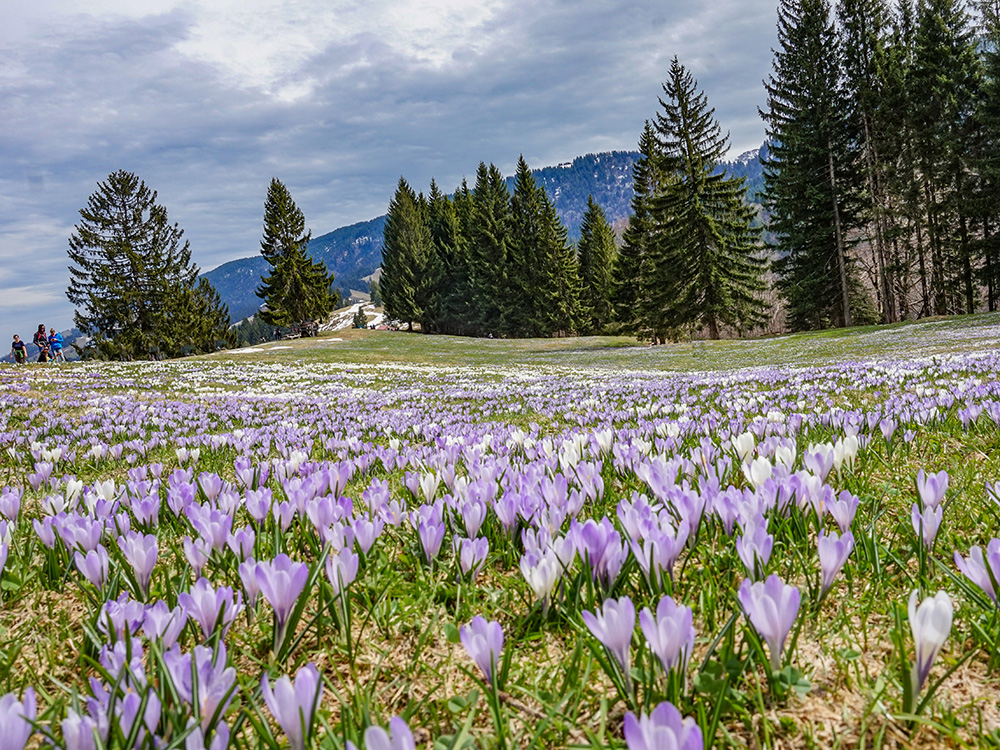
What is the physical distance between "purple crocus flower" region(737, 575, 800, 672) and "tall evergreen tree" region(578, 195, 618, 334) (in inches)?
2469

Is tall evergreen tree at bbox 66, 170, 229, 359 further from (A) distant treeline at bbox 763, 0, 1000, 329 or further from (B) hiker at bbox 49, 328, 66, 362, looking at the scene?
(A) distant treeline at bbox 763, 0, 1000, 329

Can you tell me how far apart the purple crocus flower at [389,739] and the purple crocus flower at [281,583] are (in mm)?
513

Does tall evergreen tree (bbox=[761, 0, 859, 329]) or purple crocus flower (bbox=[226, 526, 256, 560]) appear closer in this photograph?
purple crocus flower (bbox=[226, 526, 256, 560])

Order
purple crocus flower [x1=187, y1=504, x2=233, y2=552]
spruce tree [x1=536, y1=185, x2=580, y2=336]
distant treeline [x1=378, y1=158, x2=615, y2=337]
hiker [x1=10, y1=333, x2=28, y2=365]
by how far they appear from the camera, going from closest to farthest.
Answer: purple crocus flower [x1=187, y1=504, x2=233, y2=552] → hiker [x1=10, y1=333, x2=28, y2=365] → spruce tree [x1=536, y1=185, x2=580, y2=336] → distant treeline [x1=378, y1=158, x2=615, y2=337]

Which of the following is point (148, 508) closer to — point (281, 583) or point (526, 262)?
point (281, 583)

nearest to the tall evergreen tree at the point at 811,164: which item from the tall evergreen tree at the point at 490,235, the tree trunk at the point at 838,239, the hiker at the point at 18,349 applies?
the tree trunk at the point at 838,239

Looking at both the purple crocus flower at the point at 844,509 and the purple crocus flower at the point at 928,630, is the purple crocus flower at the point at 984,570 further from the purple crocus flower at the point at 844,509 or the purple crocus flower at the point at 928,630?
the purple crocus flower at the point at 844,509

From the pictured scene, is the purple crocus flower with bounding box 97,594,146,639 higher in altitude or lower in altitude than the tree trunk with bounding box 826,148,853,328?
A: lower

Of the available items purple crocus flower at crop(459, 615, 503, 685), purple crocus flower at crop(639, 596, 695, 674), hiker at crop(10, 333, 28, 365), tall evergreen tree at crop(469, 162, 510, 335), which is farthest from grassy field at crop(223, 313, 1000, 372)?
purple crocus flower at crop(459, 615, 503, 685)

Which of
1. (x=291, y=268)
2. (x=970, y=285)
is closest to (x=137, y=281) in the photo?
(x=291, y=268)

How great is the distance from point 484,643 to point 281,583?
0.50 meters

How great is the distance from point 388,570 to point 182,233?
64.5m

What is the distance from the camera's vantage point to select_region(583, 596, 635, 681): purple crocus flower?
99cm

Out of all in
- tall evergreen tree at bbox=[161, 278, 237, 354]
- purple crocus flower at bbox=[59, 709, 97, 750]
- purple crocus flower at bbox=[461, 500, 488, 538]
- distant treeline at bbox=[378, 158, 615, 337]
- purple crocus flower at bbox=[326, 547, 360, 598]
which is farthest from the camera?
distant treeline at bbox=[378, 158, 615, 337]
